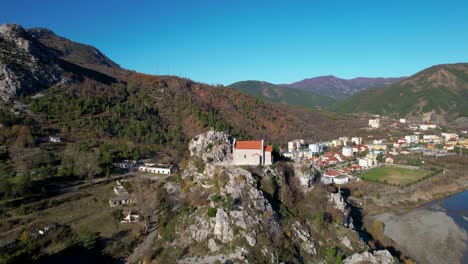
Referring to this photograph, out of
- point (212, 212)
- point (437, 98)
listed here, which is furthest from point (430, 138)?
point (212, 212)

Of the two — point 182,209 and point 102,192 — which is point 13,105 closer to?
point 102,192

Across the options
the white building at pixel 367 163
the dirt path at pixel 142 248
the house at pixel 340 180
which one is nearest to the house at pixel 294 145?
the white building at pixel 367 163

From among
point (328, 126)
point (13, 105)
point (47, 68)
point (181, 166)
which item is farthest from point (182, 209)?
point (328, 126)

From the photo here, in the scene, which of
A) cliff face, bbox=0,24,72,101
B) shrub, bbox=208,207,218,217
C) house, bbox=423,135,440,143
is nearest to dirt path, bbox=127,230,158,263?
shrub, bbox=208,207,218,217

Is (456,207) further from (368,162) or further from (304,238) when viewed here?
(304,238)

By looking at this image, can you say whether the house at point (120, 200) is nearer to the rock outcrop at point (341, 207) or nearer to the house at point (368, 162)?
the rock outcrop at point (341, 207)

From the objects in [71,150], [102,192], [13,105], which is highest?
[13,105]

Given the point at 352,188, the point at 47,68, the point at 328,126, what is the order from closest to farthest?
the point at 352,188 → the point at 47,68 → the point at 328,126
